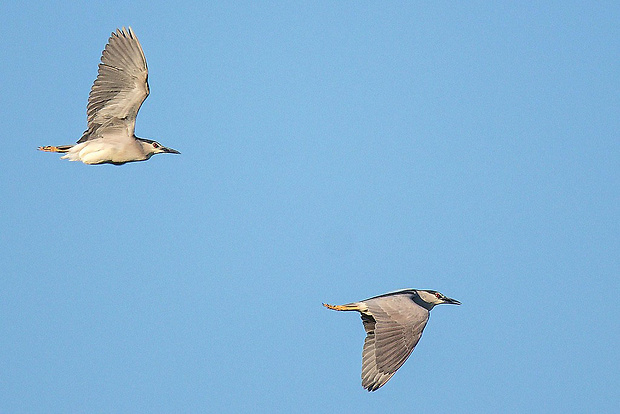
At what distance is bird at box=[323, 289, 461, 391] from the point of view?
844 inches

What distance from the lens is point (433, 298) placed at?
25125 millimetres

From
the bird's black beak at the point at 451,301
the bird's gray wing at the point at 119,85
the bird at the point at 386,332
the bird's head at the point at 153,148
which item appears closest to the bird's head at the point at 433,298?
the bird's black beak at the point at 451,301

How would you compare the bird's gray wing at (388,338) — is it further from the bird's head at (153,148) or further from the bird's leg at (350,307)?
the bird's head at (153,148)

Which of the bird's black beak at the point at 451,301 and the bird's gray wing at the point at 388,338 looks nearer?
the bird's gray wing at the point at 388,338

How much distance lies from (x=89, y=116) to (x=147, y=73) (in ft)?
5.50

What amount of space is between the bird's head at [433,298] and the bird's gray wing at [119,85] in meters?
7.53

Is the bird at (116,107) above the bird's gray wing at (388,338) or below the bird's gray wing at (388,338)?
above

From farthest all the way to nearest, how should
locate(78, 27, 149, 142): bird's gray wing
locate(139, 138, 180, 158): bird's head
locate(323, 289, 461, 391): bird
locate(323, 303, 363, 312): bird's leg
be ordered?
locate(139, 138, 180, 158): bird's head < locate(78, 27, 149, 142): bird's gray wing < locate(323, 303, 363, 312): bird's leg < locate(323, 289, 461, 391): bird

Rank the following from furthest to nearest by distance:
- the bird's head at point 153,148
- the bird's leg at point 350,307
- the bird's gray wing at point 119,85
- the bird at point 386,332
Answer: the bird's head at point 153,148, the bird's gray wing at point 119,85, the bird's leg at point 350,307, the bird at point 386,332

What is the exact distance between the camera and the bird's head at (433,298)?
25.0 m

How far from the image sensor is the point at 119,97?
24062 millimetres

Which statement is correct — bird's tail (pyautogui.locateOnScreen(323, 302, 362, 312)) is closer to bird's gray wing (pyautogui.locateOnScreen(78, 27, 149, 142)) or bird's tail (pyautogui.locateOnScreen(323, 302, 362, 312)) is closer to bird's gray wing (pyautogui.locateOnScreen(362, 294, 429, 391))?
bird's gray wing (pyautogui.locateOnScreen(362, 294, 429, 391))

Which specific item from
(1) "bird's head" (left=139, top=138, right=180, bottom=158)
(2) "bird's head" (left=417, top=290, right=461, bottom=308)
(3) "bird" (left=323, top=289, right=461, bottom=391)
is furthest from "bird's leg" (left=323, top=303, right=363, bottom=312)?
(1) "bird's head" (left=139, top=138, right=180, bottom=158)

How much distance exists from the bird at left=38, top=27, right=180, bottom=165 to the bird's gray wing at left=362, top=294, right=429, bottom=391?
21.5 feet
